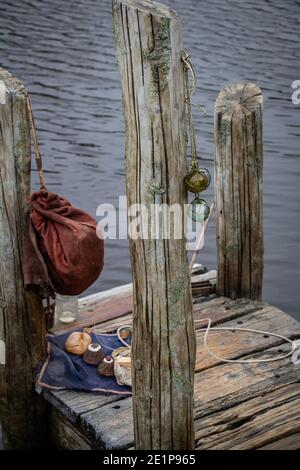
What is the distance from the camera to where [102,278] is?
30.2 ft

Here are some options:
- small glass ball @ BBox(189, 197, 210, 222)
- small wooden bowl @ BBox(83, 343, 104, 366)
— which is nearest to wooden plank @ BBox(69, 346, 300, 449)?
small wooden bowl @ BBox(83, 343, 104, 366)

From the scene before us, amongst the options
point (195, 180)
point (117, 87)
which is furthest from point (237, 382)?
point (117, 87)

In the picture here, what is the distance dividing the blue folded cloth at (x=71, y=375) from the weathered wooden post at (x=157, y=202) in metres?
0.91

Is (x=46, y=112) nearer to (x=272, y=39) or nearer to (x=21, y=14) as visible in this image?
(x=272, y=39)

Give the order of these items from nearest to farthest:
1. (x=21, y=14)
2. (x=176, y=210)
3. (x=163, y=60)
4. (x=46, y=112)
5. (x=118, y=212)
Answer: (x=163, y=60)
(x=176, y=210)
(x=118, y=212)
(x=46, y=112)
(x=21, y=14)

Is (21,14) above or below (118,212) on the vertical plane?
above

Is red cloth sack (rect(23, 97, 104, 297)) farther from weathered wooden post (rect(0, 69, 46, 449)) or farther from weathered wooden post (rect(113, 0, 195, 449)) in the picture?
weathered wooden post (rect(113, 0, 195, 449))

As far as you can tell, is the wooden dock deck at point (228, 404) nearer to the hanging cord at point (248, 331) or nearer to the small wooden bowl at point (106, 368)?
the hanging cord at point (248, 331)

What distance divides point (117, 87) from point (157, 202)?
12.3 m

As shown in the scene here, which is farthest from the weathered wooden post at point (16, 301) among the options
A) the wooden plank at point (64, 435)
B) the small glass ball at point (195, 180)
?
the small glass ball at point (195, 180)

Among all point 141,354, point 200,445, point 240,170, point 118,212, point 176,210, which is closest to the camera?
point 176,210
